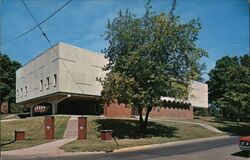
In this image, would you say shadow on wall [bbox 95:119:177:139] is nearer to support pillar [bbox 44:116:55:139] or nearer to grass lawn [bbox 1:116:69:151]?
grass lawn [bbox 1:116:69:151]

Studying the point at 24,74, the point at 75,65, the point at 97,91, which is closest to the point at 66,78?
the point at 75,65

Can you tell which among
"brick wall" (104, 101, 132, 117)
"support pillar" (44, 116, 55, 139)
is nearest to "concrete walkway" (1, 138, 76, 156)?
"support pillar" (44, 116, 55, 139)

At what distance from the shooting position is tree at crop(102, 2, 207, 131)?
94.0 ft

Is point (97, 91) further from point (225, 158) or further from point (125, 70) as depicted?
point (225, 158)

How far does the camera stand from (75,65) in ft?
157

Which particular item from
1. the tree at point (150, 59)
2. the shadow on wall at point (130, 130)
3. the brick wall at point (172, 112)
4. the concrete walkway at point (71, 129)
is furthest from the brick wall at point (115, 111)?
the tree at point (150, 59)

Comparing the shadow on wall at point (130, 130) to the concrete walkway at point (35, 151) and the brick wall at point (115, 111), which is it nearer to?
the concrete walkway at point (35, 151)

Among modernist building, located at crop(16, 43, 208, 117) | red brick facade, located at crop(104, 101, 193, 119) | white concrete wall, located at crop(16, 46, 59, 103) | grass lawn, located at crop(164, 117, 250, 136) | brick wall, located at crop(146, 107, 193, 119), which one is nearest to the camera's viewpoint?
grass lawn, located at crop(164, 117, 250, 136)

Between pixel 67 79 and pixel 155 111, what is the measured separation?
18460 millimetres

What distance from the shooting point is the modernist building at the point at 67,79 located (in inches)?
1833

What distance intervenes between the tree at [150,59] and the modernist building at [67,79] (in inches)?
472

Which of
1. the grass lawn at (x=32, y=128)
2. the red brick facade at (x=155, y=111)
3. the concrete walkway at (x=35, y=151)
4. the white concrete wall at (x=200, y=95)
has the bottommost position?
the concrete walkway at (x=35, y=151)

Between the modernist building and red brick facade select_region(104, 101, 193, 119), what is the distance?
0.93 feet

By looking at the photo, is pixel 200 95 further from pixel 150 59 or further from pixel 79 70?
pixel 150 59
